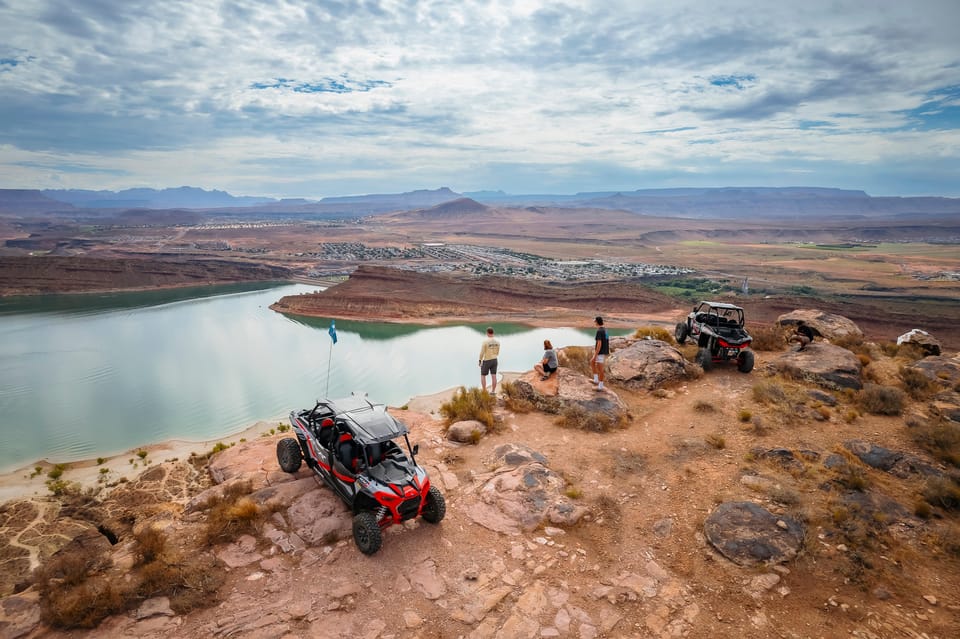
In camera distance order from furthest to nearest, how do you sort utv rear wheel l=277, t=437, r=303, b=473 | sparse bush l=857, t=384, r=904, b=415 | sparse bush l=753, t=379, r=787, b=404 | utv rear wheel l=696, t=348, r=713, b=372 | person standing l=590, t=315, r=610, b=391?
1. utv rear wheel l=696, t=348, r=713, b=372
2. person standing l=590, t=315, r=610, b=391
3. sparse bush l=753, t=379, r=787, b=404
4. sparse bush l=857, t=384, r=904, b=415
5. utv rear wheel l=277, t=437, r=303, b=473

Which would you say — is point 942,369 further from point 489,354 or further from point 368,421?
point 368,421

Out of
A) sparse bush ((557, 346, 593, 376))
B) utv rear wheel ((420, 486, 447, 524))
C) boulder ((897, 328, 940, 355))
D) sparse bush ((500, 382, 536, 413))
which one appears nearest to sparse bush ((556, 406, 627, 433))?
sparse bush ((500, 382, 536, 413))

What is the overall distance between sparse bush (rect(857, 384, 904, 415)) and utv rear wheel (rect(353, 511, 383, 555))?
33.6 feet

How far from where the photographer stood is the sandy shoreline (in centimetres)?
1332

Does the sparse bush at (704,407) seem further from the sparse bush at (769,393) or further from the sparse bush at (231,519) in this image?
the sparse bush at (231,519)

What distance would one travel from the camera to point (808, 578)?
5684mm

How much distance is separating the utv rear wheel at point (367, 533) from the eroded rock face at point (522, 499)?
64.4 inches

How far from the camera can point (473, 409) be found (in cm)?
1087

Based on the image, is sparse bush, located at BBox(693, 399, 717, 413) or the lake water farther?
the lake water

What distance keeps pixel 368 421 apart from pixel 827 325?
15.8m

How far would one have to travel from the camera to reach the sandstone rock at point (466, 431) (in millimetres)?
9945

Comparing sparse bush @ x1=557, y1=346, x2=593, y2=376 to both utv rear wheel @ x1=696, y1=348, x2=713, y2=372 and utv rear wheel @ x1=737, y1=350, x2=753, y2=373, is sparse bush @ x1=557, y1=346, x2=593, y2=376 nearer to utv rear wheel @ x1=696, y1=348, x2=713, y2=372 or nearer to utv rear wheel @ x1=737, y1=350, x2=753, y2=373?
utv rear wheel @ x1=696, y1=348, x2=713, y2=372

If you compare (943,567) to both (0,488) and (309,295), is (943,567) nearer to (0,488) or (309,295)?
(0,488)

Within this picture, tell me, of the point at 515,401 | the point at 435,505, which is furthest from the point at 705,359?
the point at 435,505
